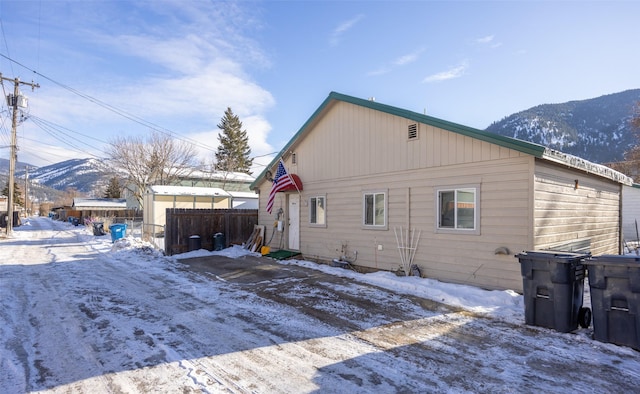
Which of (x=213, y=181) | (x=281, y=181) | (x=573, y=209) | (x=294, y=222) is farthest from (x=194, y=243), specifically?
(x=213, y=181)

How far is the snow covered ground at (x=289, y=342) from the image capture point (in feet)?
12.0

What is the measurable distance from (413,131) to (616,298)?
5.71 m

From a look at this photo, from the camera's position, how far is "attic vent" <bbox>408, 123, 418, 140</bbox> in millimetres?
9133

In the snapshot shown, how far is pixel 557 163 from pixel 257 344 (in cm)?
718

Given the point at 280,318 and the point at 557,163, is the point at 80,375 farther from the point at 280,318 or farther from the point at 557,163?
the point at 557,163

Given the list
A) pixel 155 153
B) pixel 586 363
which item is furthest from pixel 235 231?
pixel 155 153

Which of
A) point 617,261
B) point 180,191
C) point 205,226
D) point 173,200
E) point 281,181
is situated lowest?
point 205,226

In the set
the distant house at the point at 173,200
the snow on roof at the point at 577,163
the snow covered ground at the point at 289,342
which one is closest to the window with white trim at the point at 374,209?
the snow covered ground at the point at 289,342

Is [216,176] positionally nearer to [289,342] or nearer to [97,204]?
[97,204]

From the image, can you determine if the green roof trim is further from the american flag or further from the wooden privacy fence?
the wooden privacy fence

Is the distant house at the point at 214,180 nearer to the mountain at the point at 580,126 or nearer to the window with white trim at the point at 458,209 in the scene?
the window with white trim at the point at 458,209

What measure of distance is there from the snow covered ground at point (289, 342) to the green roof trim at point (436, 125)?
9.41 ft

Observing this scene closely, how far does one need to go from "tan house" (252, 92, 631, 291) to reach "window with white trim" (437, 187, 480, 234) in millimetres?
24

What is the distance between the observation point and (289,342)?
4.75 m
